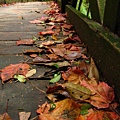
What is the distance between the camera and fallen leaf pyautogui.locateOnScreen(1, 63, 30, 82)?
1.23 meters

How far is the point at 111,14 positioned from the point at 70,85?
48cm

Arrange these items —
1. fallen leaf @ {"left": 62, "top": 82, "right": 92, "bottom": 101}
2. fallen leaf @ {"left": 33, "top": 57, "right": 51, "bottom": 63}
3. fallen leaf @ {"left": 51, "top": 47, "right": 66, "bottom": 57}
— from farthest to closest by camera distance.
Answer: fallen leaf @ {"left": 51, "top": 47, "right": 66, "bottom": 57} < fallen leaf @ {"left": 33, "top": 57, "right": 51, "bottom": 63} < fallen leaf @ {"left": 62, "top": 82, "right": 92, "bottom": 101}

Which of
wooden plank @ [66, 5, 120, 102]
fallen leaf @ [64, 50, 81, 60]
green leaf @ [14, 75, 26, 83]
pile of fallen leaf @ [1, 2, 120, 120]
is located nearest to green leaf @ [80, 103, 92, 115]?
pile of fallen leaf @ [1, 2, 120, 120]

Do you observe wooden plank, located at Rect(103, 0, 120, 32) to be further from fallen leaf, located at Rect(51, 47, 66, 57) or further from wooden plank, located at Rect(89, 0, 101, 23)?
fallen leaf, located at Rect(51, 47, 66, 57)

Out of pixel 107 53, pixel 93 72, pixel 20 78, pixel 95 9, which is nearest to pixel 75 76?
pixel 93 72

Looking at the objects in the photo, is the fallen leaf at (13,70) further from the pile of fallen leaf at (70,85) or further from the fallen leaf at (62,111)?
the fallen leaf at (62,111)

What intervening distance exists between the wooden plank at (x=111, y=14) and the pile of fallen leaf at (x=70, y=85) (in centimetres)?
26

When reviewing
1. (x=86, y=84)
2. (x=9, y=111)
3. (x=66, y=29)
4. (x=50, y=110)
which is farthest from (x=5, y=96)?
(x=66, y=29)

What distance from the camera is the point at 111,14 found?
3.80 ft

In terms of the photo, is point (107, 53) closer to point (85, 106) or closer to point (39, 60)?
point (85, 106)

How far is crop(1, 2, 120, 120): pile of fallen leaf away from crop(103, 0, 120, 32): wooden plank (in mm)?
260

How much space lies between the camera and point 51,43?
190cm

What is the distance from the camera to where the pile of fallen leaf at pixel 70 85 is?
2.91ft

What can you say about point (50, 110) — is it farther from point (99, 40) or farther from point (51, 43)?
point (51, 43)
